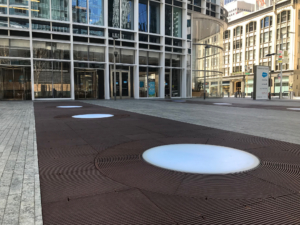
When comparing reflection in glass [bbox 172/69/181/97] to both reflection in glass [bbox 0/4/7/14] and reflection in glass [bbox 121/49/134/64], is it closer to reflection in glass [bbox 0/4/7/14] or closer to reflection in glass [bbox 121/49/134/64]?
reflection in glass [bbox 121/49/134/64]

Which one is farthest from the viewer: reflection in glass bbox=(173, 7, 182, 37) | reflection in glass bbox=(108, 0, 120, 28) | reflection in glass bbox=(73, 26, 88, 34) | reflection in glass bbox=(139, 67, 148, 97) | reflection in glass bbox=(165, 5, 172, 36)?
reflection in glass bbox=(173, 7, 182, 37)

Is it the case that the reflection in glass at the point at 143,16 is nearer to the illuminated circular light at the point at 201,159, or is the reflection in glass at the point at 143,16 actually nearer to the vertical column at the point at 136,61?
the vertical column at the point at 136,61

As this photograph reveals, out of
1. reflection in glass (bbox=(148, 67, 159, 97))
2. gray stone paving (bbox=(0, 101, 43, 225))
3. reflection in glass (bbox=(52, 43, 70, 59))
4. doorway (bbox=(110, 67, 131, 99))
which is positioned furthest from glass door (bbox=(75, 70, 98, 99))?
gray stone paving (bbox=(0, 101, 43, 225))

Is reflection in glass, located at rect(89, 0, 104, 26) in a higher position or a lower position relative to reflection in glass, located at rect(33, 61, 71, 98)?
higher

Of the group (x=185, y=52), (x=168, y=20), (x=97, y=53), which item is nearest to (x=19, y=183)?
(x=97, y=53)

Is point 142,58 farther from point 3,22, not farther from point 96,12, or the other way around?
point 3,22

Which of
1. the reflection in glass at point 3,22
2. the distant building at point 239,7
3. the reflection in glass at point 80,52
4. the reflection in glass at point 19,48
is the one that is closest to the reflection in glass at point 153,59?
the reflection in glass at point 80,52

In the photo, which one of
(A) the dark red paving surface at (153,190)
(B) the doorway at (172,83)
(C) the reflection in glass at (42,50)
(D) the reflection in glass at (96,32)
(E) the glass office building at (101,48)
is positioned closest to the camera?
(A) the dark red paving surface at (153,190)

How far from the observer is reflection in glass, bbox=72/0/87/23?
78.9 ft

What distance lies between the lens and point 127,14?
87.4 feet

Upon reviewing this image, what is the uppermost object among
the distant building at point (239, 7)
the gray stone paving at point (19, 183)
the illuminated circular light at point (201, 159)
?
the distant building at point (239, 7)

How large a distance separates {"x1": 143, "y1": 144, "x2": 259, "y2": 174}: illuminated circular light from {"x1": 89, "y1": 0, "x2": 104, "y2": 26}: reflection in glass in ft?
75.9

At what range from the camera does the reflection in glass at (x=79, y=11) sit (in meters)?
24.1

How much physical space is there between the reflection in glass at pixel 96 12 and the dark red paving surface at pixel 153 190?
2256 cm
